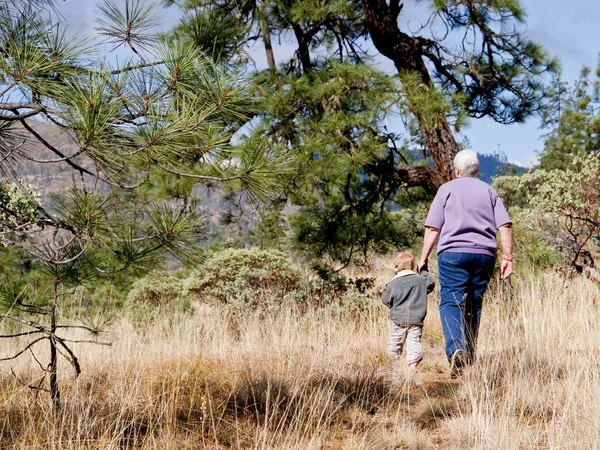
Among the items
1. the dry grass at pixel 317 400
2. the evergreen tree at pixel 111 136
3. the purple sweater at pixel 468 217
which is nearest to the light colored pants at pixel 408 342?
the dry grass at pixel 317 400

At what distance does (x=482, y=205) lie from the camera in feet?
13.9

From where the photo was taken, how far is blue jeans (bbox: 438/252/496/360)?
4.17 meters

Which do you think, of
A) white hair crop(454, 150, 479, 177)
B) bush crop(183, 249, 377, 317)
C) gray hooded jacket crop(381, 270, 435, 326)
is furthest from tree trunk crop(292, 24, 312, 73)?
gray hooded jacket crop(381, 270, 435, 326)

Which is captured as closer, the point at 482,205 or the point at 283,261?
the point at 482,205

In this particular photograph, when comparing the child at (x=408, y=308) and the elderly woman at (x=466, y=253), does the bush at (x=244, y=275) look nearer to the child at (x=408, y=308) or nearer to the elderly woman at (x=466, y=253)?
the child at (x=408, y=308)

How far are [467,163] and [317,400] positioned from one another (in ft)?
7.08

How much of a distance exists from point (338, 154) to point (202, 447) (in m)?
4.27

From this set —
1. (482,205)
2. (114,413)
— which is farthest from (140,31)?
(482,205)

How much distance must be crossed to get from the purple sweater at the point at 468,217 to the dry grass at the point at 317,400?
2.54 ft

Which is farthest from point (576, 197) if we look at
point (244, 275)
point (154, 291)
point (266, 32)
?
point (154, 291)

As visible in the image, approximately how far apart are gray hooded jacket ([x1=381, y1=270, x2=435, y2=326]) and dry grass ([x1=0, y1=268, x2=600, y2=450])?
0.40 meters

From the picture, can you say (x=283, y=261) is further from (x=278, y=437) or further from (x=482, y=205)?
(x=278, y=437)

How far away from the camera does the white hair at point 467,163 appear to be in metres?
4.38

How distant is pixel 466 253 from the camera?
4164mm
